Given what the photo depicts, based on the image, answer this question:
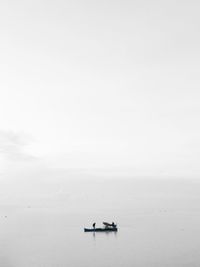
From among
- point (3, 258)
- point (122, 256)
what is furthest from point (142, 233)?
point (3, 258)

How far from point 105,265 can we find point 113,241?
1324 inches

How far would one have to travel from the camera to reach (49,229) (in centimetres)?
13750

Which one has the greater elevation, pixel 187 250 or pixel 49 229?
pixel 49 229

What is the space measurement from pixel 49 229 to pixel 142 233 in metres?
42.4

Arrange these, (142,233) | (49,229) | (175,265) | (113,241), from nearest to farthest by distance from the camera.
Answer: (175,265), (113,241), (142,233), (49,229)

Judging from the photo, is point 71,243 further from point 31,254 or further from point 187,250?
point 187,250

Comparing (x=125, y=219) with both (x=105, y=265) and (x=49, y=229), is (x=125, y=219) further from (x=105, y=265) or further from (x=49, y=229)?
(x=105, y=265)

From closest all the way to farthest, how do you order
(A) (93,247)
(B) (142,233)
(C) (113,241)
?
(A) (93,247)
(C) (113,241)
(B) (142,233)

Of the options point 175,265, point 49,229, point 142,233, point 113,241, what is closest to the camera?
point 175,265

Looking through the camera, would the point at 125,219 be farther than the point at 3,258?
Yes

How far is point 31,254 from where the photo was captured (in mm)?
92438

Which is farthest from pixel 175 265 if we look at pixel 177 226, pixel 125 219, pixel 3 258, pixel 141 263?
pixel 125 219

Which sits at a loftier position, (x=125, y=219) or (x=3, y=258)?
(x=125, y=219)

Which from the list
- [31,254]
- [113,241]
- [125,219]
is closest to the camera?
[31,254]
